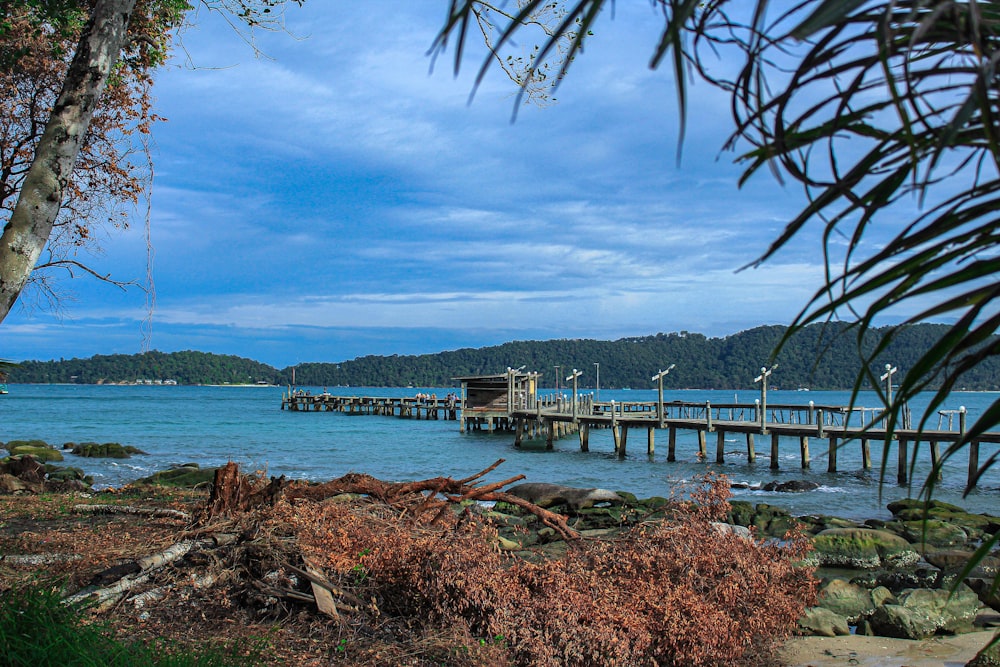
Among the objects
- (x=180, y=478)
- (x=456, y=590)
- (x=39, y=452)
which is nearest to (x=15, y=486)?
(x=180, y=478)

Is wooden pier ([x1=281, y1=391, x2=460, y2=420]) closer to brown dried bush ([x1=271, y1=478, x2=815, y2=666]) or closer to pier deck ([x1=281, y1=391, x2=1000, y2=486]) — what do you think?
pier deck ([x1=281, y1=391, x2=1000, y2=486])

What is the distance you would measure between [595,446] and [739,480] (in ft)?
55.3

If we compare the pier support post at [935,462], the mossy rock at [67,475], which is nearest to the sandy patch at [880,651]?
the pier support post at [935,462]

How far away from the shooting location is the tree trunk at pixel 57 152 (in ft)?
15.0

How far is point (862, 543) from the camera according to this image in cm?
1166

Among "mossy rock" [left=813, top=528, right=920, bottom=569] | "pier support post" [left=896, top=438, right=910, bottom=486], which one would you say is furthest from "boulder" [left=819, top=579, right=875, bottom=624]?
"pier support post" [left=896, top=438, right=910, bottom=486]

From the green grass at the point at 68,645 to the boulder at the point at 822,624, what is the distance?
500cm

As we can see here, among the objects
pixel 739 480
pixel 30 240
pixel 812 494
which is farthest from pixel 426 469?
pixel 30 240

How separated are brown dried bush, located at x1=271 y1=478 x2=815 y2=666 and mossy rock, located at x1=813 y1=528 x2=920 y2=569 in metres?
5.73

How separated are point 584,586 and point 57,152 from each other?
4.41m

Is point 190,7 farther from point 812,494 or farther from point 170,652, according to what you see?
point 812,494

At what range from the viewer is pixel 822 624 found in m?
6.88

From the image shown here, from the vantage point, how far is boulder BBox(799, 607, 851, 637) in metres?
6.79

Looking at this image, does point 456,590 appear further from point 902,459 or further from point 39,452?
point 39,452
